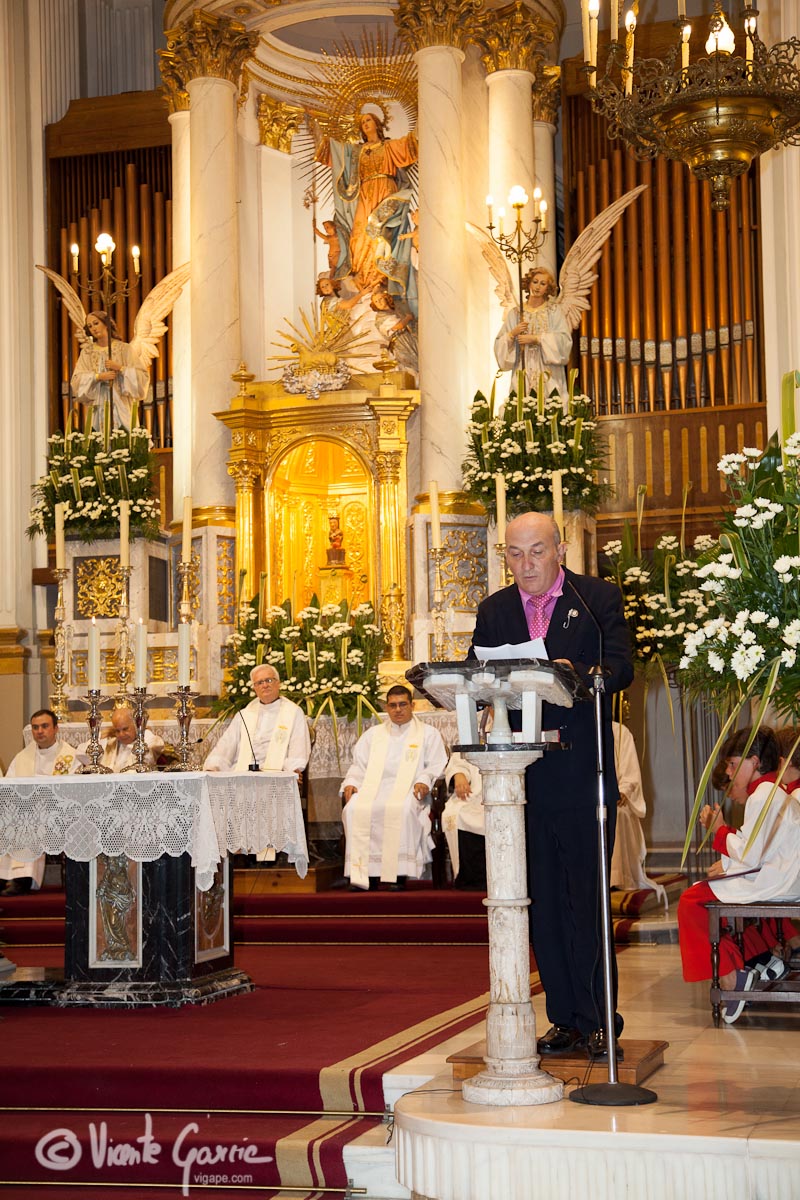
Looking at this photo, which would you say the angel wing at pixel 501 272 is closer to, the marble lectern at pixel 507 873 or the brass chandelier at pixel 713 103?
the brass chandelier at pixel 713 103

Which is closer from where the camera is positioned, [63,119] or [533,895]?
[533,895]

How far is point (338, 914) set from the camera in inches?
371

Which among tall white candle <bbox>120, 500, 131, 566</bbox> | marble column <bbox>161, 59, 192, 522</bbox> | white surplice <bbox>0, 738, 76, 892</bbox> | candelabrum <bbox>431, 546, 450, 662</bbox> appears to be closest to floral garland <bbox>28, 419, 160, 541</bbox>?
tall white candle <bbox>120, 500, 131, 566</bbox>

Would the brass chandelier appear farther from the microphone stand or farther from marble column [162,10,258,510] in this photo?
marble column [162,10,258,510]

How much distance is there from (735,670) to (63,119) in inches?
484

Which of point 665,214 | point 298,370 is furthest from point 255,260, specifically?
point 665,214

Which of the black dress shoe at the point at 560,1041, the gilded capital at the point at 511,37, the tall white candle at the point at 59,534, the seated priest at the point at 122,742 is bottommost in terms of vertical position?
the black dress shoe at the point at 560,1041

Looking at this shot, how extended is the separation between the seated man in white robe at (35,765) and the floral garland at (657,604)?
3.89 meters

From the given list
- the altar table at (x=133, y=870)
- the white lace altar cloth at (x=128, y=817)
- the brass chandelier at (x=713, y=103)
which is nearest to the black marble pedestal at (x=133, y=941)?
the altar table at (x=133, y=870)

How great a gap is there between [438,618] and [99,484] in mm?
2914

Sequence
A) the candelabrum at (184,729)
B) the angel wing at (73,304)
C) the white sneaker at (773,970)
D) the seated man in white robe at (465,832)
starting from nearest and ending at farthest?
the white sneaker at (773,970), the candelabrum at (184,729), the seated man in white robe at (465,832), the angel wing at (73,304)

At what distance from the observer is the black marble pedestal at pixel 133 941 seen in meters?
6.85

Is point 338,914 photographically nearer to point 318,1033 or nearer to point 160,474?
point 318,1033

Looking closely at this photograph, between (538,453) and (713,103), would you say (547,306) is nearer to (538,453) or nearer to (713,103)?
(538,453)
